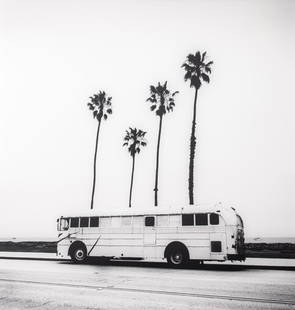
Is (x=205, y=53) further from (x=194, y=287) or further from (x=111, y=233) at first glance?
(x=194, y=287)

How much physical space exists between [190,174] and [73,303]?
2348cm

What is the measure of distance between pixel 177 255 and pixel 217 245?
2253 mm

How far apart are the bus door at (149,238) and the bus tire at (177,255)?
875 mm

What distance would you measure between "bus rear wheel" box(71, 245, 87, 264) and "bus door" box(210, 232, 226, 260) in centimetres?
769

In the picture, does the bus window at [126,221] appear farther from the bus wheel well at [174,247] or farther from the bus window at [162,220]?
the bus wheel well at [174,247]

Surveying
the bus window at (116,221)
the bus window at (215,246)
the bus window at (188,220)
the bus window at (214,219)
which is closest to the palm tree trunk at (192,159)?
the bus window at (116,221)

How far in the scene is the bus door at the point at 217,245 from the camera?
17.9m

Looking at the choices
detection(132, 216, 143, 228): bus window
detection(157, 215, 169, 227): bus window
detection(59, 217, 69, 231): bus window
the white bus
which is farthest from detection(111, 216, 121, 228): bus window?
detection(59, 217, 69, 231): bus window

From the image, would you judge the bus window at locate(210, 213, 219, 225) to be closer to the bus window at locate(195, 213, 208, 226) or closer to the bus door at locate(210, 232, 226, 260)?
A: the bus window at locate(195, 213, 208, 226)

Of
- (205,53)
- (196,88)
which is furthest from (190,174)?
(205,53)

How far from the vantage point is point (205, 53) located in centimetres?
3466

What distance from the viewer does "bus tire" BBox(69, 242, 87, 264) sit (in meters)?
21.5

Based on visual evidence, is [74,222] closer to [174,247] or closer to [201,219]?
[174,247]

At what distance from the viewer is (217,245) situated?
59.0 feet
